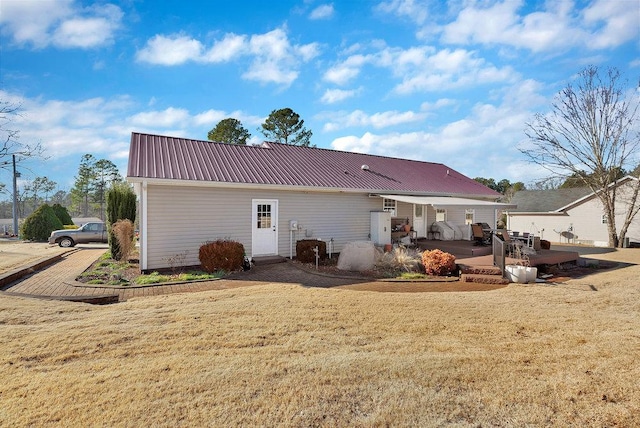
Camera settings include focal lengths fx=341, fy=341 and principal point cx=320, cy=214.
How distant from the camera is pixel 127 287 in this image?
27.8 ft

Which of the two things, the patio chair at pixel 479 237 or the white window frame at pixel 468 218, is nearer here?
the patio chair at pixel 479 237

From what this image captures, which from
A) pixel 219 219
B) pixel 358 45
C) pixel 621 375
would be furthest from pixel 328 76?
pixel 621 375

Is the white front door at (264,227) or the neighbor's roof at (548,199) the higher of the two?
the neighbor's roof at (548,199)

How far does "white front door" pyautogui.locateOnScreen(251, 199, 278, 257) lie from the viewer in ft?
41.2

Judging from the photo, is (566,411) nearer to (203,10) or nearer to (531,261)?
(531,261)

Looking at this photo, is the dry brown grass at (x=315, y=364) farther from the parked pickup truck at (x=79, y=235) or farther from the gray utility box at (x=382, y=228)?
Answer: the parked pickup truck at (x=79, y=235)

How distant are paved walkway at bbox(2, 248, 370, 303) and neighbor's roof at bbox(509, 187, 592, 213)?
25.7m

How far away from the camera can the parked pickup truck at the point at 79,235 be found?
62.4 feet

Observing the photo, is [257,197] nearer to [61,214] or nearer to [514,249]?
[514,249]

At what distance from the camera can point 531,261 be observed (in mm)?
11211

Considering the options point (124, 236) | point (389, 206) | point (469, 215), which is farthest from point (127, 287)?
point (469, 215)

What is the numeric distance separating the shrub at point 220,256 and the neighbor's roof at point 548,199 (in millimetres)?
27067

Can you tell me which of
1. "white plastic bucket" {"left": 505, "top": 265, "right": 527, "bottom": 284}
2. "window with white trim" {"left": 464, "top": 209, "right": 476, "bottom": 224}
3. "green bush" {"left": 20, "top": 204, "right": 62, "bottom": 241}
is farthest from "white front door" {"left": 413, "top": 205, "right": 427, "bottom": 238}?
"green bush" {"left": 20, "top": 204, "right": 62, "bottom": 241}


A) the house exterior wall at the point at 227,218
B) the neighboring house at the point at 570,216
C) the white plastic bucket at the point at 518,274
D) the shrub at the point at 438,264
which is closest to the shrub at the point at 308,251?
the house exterior wall at the point at 227,218
